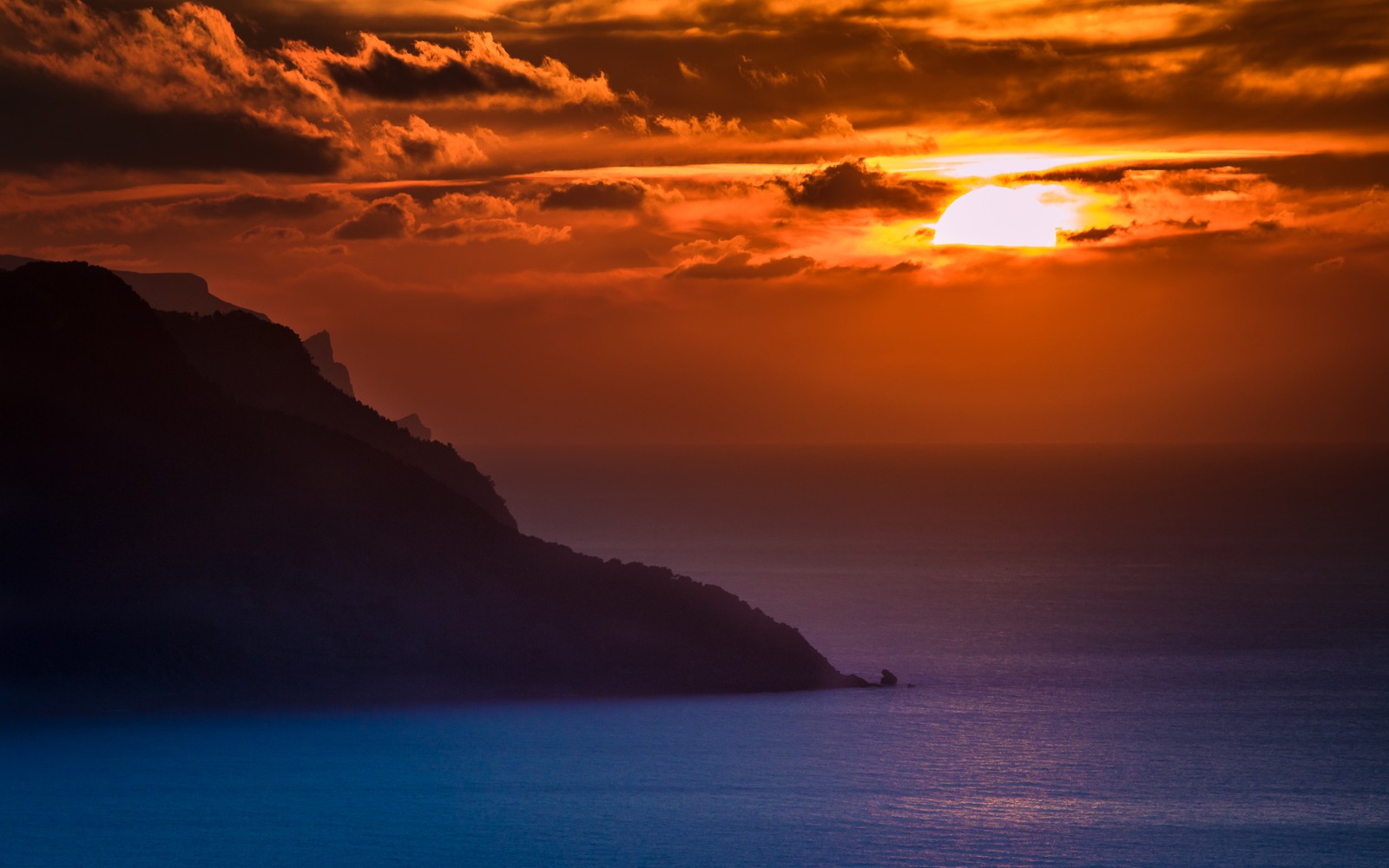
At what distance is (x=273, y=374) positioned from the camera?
262ft

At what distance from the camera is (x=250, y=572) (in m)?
65.4

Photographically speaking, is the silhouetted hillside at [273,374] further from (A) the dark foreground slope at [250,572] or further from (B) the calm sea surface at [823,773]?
(B) the calm sea surface at [823,773]

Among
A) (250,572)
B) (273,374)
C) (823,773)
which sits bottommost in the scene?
(823,773)

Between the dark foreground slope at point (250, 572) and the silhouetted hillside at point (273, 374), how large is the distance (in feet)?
14.4

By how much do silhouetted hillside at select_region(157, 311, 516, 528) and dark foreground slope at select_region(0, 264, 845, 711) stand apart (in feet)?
14.4

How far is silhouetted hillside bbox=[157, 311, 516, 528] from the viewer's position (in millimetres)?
78188

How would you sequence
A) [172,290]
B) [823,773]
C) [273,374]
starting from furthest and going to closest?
[172,290] → [273,374] → [823,773]

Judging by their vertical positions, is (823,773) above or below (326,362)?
below

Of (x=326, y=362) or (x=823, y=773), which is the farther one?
(x=326, y=362)

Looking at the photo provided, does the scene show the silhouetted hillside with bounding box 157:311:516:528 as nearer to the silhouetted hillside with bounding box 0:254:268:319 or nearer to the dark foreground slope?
the dark foreground slope

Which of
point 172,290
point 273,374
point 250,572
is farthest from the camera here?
point 172,290

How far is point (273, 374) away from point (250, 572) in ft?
58.8

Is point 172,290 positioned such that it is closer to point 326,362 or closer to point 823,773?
point 326,362

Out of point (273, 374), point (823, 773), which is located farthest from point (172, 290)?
point (823, 773)
